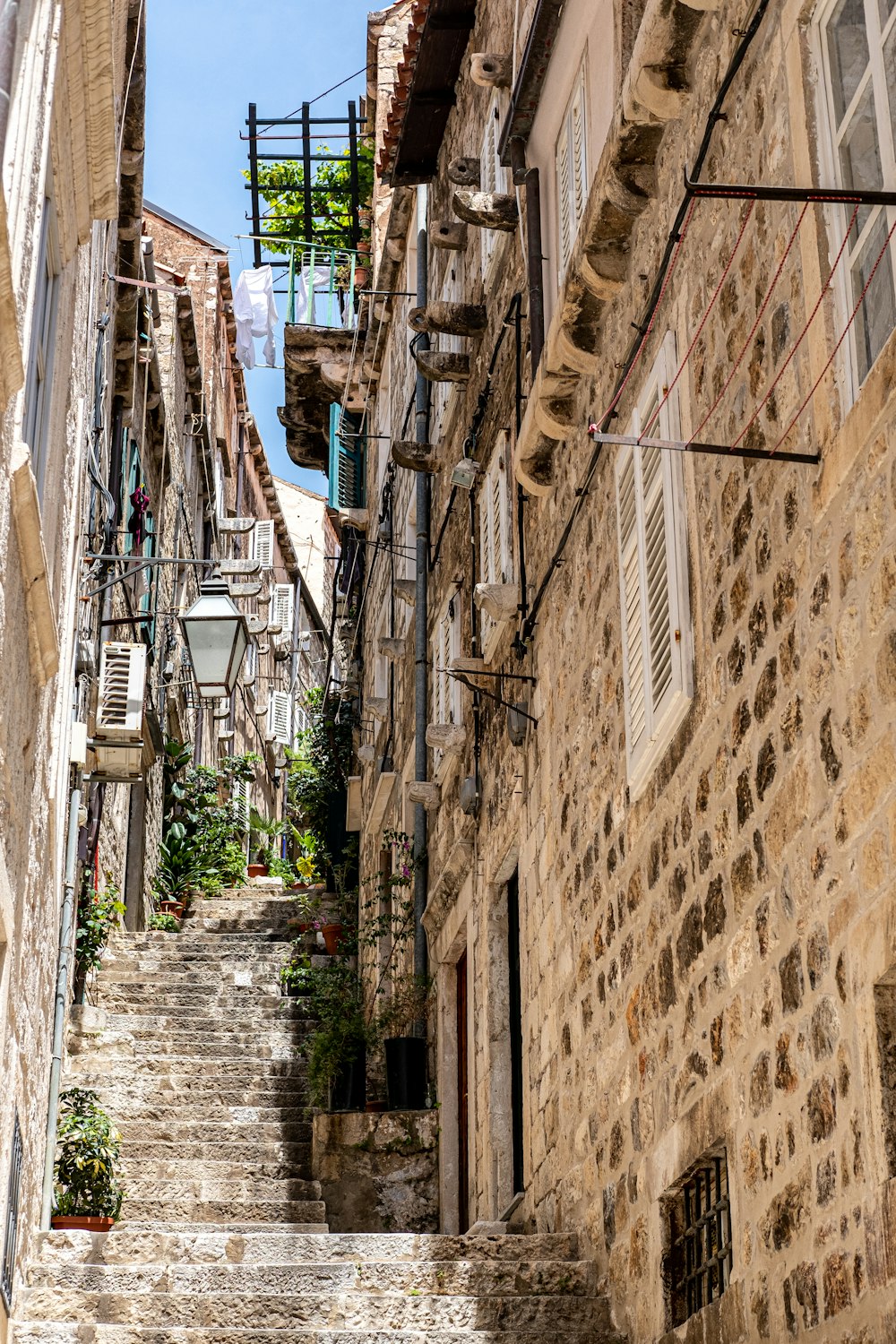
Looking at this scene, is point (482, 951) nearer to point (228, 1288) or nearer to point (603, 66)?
point (228, 1288)

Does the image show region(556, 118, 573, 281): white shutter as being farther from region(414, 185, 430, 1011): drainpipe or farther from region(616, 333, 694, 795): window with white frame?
region(414, 185, 430, 1011): drainpipe

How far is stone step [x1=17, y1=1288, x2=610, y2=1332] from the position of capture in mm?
6742

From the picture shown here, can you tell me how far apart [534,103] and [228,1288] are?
6268 mm

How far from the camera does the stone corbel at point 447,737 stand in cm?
1172

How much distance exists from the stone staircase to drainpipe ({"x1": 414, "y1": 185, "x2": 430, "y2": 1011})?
165 centimetres

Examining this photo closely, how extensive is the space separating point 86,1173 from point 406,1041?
239 cm

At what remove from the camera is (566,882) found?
8.12 meters

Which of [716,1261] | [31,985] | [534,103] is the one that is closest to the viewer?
[716,1261]

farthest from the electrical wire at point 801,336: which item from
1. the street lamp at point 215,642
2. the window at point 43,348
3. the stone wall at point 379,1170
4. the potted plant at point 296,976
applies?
the potted plant at point 296,976

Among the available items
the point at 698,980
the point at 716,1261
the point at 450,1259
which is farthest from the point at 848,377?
the point at 450,1259

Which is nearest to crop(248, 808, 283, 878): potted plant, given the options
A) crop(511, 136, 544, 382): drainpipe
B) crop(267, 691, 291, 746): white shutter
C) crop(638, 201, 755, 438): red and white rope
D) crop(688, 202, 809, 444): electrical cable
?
crop(267, 691, 291, 746): white shutter

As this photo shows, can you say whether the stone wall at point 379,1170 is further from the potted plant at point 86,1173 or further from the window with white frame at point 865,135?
the window with white frame at point 865,135

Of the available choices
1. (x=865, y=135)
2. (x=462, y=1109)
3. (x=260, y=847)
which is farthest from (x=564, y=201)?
(x=260, y=847)

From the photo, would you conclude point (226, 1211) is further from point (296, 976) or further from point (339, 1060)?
point (296, 976)
